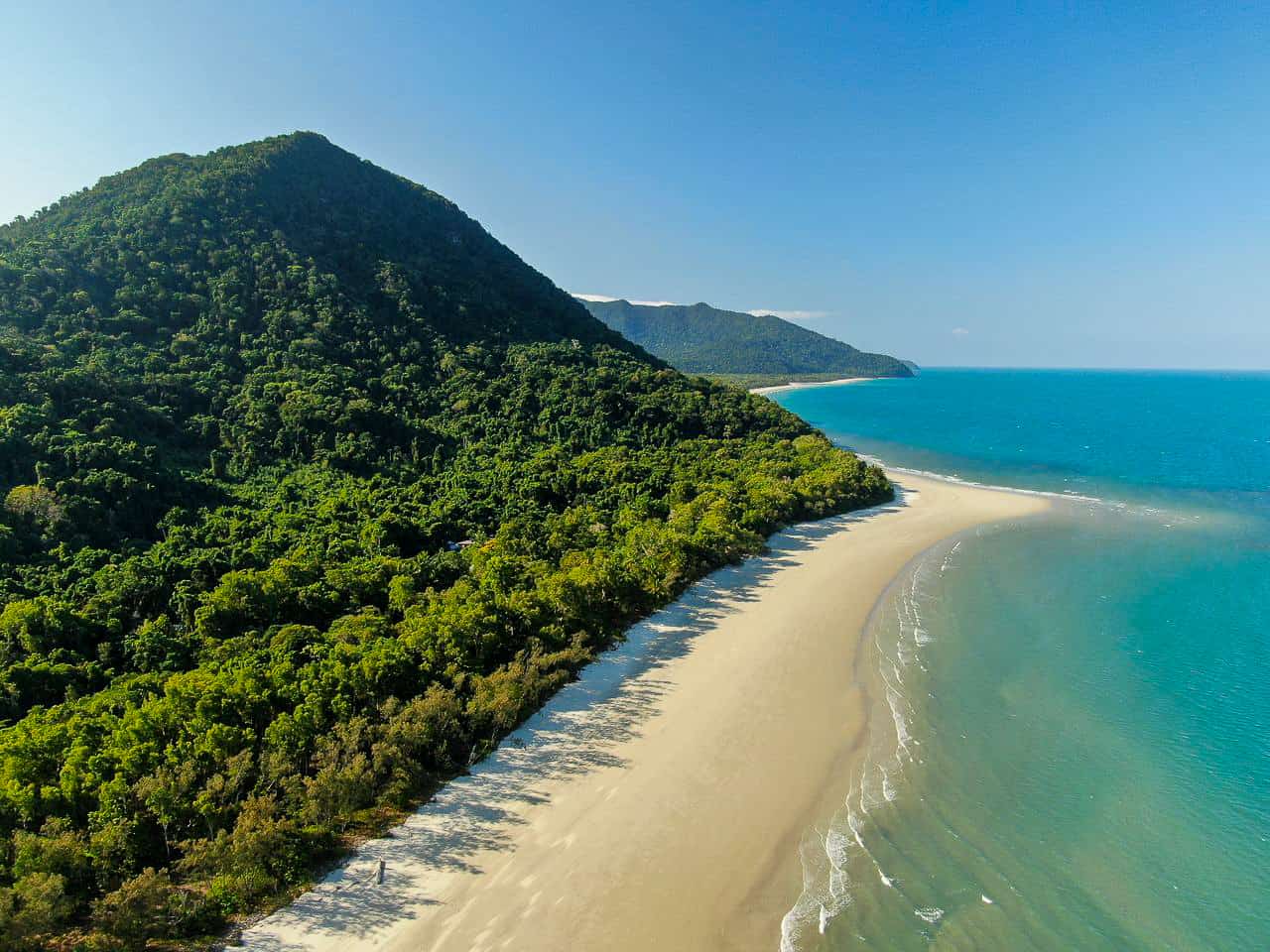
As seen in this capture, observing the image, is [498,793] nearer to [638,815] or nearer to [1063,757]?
[638,815]

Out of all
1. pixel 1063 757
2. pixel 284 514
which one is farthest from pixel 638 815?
pixel 284 514

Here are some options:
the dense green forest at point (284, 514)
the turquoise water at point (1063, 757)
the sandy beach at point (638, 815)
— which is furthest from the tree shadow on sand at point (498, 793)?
the turquoise water at point (1063, 757)

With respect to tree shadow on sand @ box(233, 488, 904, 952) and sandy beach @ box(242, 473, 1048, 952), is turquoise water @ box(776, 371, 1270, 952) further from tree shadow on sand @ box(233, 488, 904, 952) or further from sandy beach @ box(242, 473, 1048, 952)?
tree shadow on sand @ box(233, 488, 904, 952)

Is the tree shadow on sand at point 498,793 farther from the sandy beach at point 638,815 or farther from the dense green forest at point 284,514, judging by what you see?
the dense green forest at point 284,514

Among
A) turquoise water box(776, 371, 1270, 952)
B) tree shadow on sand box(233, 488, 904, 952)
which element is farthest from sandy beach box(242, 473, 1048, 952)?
turquoise water box(776, 371, 1270, 952)

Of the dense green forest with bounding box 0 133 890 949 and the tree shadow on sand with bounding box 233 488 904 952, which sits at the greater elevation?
the dense green forest with bounding box 0 133 890 949

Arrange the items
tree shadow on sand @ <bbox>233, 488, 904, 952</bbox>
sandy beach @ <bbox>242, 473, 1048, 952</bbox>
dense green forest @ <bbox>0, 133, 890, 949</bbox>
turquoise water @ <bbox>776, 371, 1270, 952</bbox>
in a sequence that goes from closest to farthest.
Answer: tree shadow on sand @ <bbox>233, 488, 904, 952</bbox> < sandy beach @ <bbox>242, 473, 1048, 952</bbox> < dense green forest @ <bbox>0, 133, 890, 949</bbox> < turquoise water @ <bbox>776, 371, 1270, 952</bbox>

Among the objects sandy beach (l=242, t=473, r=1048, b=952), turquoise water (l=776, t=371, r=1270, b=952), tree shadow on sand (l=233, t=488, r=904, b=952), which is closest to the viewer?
tree shadow on sand (l=233, t=488, r=904, b=952)
